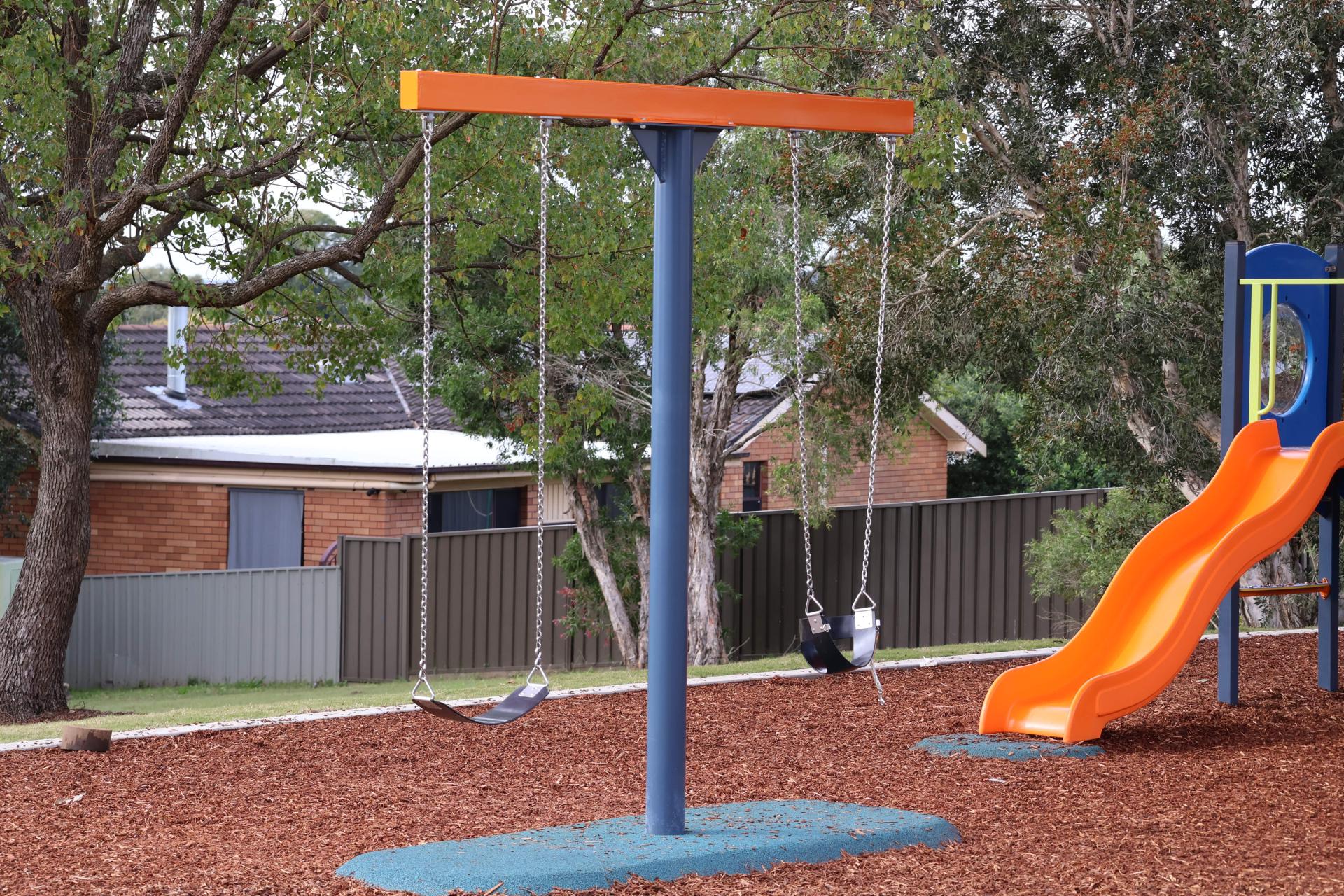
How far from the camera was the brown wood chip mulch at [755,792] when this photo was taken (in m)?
4.89

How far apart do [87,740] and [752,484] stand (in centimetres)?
1501

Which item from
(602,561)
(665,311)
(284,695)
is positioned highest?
(665,311)

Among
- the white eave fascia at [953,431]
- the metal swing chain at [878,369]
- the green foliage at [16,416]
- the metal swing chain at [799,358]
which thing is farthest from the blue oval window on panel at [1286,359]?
the green foliage at [16,416]

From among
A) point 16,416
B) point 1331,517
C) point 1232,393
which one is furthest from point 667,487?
point 16,416

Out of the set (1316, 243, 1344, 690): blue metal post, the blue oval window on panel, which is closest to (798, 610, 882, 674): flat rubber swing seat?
(1316, 243, 1344, 690): blue metal post

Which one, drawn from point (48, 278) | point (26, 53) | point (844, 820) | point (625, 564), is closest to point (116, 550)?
point (625, 564)

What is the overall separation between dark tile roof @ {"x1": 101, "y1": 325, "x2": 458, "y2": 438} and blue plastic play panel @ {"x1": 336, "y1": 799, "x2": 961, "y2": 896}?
586 inches

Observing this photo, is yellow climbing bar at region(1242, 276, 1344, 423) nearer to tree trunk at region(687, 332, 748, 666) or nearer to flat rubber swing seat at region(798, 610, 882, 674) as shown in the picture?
flat rubber swing seat at region(798, 610, 882, 674)

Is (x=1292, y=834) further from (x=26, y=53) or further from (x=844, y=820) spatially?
(x=26, y=53)

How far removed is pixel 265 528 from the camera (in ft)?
60.7

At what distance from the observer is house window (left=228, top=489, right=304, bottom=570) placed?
1841 cm

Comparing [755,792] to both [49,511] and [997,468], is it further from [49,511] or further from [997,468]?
[997,468]

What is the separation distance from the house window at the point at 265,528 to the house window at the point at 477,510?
1799 millimetres

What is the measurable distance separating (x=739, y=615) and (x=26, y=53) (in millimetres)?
10253
